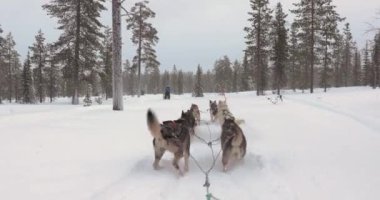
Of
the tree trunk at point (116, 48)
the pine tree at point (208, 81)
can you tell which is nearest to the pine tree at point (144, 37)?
the tree trunk at point (116, 48)

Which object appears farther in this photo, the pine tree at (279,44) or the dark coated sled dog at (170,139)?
the pine tree at (279,44)

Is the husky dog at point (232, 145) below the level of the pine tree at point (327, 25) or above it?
below

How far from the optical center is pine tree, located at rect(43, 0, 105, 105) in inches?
1337

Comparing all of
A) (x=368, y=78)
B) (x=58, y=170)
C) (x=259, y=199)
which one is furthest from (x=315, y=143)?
(x=368, y=78)

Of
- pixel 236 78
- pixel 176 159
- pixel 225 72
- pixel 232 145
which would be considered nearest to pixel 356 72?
pixel 236 78

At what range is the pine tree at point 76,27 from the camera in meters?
34.0

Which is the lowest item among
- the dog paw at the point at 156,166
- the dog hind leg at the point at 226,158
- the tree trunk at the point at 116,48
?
the dog paw at the point at 156,166

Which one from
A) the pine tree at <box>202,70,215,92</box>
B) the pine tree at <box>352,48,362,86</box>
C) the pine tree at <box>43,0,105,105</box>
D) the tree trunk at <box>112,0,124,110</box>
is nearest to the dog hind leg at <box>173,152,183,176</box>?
the tree trunk at <box>112,0,124,110</box>

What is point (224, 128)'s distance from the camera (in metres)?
8.34

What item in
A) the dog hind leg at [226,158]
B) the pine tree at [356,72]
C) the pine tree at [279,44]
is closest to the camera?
the dog hind leg at [226,158]

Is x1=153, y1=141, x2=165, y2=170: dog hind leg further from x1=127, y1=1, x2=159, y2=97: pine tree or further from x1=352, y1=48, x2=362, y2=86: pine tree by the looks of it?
x1=352, y1=48, x2=362, y2=86: pine tree

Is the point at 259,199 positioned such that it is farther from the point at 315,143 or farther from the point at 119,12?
the point at 119,12

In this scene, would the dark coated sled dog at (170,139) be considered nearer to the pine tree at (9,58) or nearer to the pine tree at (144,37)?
the pine tree at (144,37)

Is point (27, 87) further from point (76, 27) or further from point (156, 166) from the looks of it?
point (156, 166)
